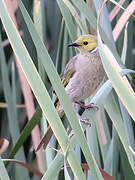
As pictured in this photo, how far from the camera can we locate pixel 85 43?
2150 mm

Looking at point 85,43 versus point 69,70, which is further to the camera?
point 69,70

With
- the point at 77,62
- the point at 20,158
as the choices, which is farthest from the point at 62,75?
the point at 20,158

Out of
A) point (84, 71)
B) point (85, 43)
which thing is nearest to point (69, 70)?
point (84, 71)

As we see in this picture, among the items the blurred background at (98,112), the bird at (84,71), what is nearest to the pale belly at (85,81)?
the bird at (84,71)

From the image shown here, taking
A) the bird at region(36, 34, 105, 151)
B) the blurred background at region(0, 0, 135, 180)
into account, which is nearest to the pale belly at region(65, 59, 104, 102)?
the bird at region(36, 34, 105, 151)

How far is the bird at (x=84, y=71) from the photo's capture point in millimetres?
2125

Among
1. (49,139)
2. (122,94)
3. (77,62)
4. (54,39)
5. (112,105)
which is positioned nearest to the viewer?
(122,94)

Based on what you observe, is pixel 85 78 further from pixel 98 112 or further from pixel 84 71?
pixel 98 112

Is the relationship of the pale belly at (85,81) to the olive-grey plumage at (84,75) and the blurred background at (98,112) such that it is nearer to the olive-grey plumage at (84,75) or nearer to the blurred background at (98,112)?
the olive-grey plumage at (84,75)

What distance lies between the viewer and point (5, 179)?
1.15 metres

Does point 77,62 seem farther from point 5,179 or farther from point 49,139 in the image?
point 5,179

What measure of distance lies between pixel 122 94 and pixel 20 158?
1101 millimetres

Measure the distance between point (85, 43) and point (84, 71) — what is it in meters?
0.16

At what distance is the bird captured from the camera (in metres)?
2.12
